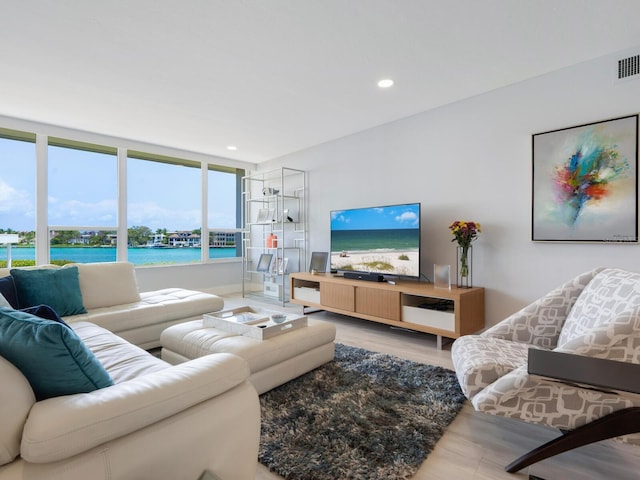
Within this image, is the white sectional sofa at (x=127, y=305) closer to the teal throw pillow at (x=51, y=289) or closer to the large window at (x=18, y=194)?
the teal throw pillow at (x=51, y=289)

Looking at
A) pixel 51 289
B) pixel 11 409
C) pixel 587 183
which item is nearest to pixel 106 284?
pixel 51 289

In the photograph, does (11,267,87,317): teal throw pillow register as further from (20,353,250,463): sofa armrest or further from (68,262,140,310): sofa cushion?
(20,353,250,463): sofa armrest

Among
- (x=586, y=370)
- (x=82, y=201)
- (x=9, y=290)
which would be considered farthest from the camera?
(x=82, y=201)

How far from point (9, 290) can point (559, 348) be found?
343 centimetres

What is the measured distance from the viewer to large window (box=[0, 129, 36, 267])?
3.88 metres

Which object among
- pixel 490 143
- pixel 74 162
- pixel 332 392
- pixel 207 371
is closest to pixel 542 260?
pixel 490 143

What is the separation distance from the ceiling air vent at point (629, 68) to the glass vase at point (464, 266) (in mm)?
1707

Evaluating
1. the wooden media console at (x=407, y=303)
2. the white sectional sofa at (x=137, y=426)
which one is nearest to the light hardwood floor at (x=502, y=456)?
the white sectional sofa at (x=137, y=426)

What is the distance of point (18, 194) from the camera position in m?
3.97

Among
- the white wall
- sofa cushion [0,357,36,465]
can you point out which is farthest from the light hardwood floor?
the white wall

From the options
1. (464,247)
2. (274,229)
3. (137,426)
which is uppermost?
(274,229)

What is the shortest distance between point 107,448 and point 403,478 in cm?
115

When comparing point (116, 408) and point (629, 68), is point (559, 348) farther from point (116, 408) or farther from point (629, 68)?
point (629, 68)

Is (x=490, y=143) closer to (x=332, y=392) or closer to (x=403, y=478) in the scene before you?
(x=332, y=392)
